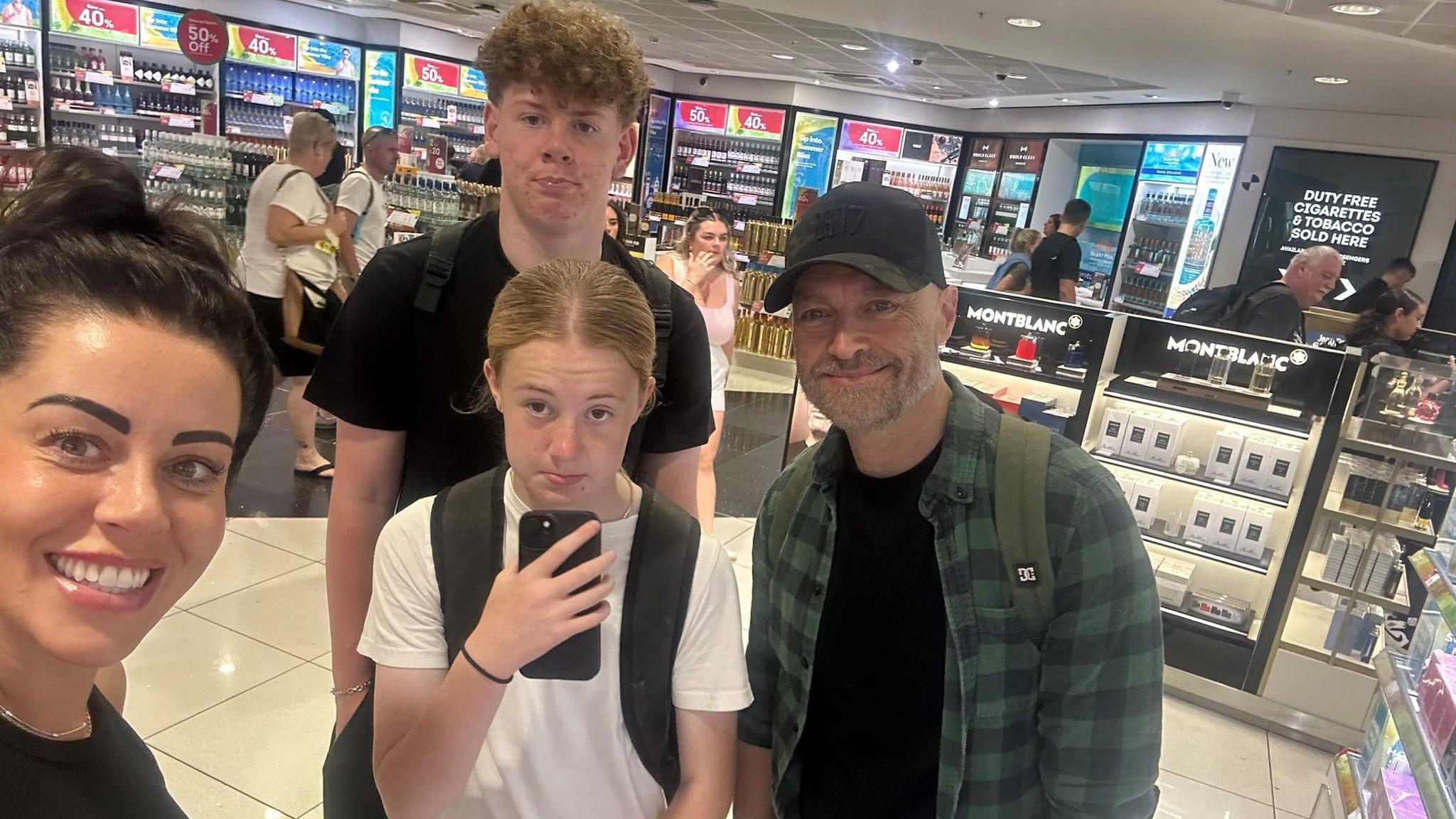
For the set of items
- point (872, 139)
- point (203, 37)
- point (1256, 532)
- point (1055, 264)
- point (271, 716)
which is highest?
point (872, 139)

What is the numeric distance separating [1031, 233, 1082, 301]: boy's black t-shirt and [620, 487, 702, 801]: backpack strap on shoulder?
254 inches

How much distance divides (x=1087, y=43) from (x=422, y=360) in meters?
6.85

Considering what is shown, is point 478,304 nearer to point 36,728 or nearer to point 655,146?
point 36,728

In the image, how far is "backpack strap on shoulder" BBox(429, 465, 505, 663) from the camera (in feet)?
3.52

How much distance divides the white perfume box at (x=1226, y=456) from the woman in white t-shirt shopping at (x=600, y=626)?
3.44m

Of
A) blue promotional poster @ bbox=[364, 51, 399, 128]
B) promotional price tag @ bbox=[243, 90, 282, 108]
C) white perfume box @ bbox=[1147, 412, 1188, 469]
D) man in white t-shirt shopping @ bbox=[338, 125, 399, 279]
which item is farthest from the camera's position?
blue promotional poster @ bbox=[364, 51, 399, 128]

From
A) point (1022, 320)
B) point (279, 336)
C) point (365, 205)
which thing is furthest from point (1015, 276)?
point (279, 336)

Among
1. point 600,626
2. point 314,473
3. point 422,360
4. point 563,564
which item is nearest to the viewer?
point 563,564

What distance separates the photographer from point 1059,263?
6914 millimetres

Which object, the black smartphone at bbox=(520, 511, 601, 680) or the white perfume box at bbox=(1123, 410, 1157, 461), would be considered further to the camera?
the white perfume box at bbox=(1123, 410, 1157, 461)

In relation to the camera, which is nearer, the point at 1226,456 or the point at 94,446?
the point at 94,446

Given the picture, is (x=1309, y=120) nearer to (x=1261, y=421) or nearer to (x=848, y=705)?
(x=1261, y=421)

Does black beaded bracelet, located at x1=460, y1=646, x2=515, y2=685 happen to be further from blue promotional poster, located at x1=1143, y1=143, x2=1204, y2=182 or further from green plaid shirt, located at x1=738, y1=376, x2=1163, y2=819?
blue promotional poster, located at x1=1143, y1=143, x2=1204, y2=182

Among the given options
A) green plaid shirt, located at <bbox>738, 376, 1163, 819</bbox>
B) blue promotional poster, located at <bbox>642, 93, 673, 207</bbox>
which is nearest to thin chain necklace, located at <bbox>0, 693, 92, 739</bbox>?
green plaid shirt, located at <bbox>738, 376, 1163, 819</bbox>
